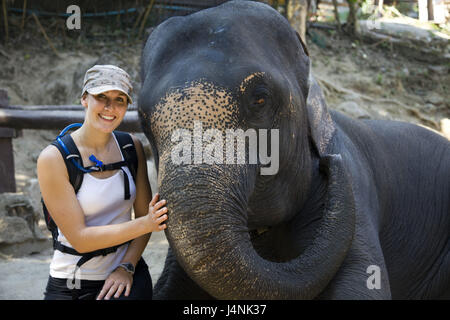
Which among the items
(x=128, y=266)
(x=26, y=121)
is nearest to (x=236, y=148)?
(x=128, y=266)

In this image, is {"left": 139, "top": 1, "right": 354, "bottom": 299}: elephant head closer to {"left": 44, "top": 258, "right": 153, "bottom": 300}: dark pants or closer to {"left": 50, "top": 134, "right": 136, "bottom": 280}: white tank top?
{"left": 50, "top": 134, "right": 136, "bottom": 280}: white tank top

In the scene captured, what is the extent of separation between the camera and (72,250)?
7.53 ft

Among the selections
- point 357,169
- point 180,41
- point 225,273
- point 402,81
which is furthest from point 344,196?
point 402,81

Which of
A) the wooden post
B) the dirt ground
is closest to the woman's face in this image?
the wooden post

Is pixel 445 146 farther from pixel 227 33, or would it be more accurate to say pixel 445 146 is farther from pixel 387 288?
pixel 227 33

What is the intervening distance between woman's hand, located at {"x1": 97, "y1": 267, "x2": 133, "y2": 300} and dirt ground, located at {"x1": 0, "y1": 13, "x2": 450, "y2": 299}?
6.11 meters

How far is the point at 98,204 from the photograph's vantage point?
2.27 metres

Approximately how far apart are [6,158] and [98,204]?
13.1 feet

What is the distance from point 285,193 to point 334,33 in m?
8.94

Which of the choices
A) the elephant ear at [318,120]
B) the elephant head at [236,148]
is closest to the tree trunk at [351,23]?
the elephant ear at [318,120]

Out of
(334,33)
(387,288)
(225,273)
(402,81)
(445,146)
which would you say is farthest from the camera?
(334,33)

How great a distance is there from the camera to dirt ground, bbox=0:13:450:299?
9.07 metres

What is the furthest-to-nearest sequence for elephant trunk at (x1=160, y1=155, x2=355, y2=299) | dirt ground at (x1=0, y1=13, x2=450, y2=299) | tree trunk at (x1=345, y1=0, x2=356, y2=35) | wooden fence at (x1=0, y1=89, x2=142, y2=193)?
tree trunk at (x1=345, y1=0, x2=356, y2=35), dirt ground at (x1=0, y1=13, x2=450, y2=299), wooden fence at (x1=0, y1=89, x2=142, y2=193), elephant trunk at (x1=160, y1=155, x2=355, y2=299)

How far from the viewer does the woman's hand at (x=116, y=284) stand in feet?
7.39
